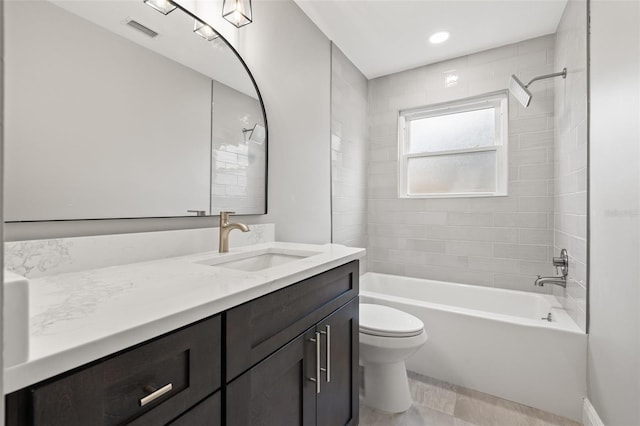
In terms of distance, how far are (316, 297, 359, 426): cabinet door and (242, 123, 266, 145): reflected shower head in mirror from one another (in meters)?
0.98

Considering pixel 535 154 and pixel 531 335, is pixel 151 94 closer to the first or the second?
pixel 531 335

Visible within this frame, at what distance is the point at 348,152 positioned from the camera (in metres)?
2.74

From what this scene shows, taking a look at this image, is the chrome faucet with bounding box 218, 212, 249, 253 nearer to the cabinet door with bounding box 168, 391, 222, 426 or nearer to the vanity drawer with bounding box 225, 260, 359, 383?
the vanity drawer with bounding box 225, 260, 359, 383

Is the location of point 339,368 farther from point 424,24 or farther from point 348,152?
point 424,24

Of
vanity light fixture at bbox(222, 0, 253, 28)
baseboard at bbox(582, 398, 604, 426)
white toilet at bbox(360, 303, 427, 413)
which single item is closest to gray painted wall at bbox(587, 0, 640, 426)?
baseboard at bbox(582, 398, 604, 426)

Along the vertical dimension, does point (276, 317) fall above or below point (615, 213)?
below

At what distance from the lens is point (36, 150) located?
879mm

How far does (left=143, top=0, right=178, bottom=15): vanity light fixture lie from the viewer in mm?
1176

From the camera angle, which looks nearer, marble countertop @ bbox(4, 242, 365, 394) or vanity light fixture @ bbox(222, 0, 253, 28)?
marble countertop @ bbox(4, 242, 365, 394)

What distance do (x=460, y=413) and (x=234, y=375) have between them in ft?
5.06

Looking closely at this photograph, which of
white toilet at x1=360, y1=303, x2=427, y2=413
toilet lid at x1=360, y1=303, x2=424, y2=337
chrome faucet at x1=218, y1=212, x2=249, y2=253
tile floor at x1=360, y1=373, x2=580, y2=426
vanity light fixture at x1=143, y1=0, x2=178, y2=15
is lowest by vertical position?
tile floor at x1=360, y1=373, x2=580, y2=426

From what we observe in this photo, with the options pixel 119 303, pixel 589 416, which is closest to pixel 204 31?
pixel 119 303

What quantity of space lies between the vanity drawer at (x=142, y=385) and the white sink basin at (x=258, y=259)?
61cm

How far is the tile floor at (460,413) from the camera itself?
63.6 inches
